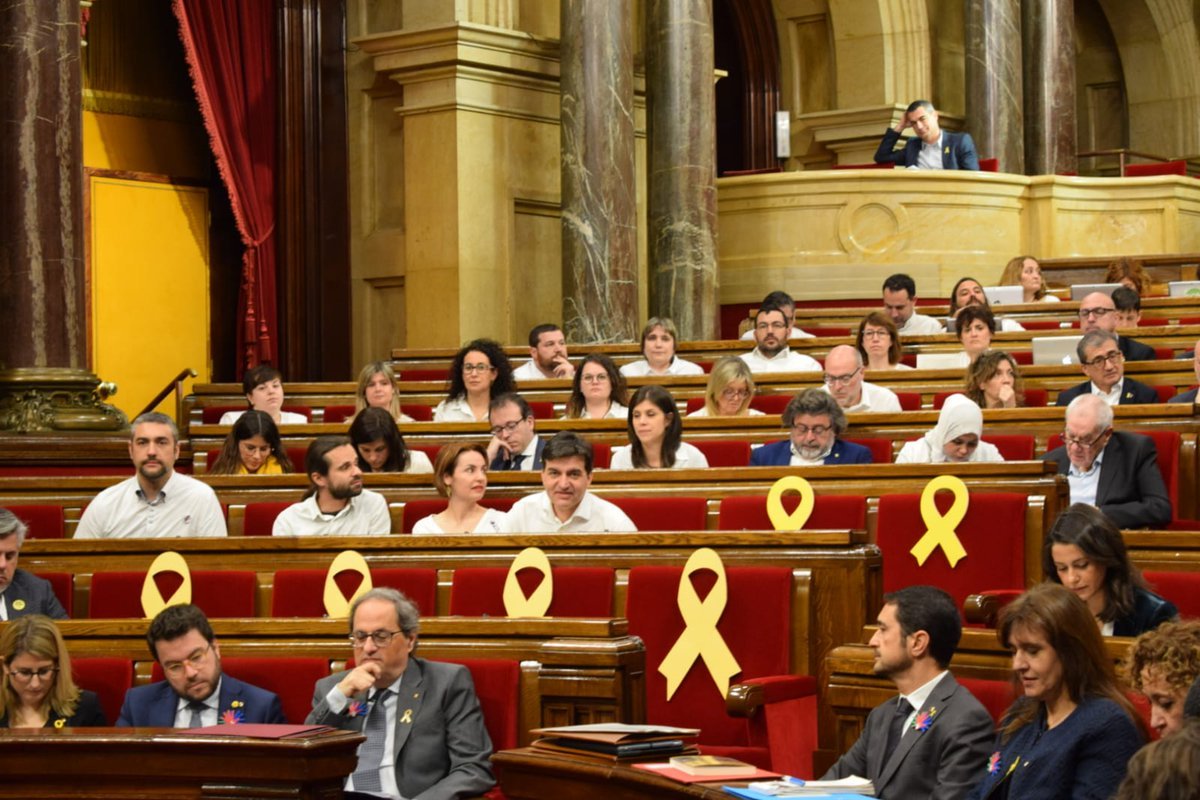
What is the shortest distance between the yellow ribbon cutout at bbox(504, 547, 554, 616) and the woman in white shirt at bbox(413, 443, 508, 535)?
82 centimetres

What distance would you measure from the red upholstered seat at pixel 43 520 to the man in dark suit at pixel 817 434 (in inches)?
98.0

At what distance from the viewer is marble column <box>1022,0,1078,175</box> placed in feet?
50.5

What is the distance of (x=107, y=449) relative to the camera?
7816 mm

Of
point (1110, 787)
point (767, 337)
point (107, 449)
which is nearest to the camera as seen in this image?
point (1110, 787)

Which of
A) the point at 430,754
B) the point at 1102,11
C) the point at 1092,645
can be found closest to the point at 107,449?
the point at 430,754

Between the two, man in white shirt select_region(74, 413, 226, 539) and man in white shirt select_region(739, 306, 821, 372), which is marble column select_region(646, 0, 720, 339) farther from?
man in white shirt select_region(74, 413, 226, 539)

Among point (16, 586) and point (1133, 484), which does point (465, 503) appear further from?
point (1133, 484)

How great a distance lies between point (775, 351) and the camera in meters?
8.77

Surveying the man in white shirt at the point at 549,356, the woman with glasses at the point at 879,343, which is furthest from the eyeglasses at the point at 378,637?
the man in white shirt at the point at 549,356

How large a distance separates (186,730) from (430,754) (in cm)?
68

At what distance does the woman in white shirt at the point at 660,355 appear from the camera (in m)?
8.87

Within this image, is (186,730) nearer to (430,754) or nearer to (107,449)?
(430,754)

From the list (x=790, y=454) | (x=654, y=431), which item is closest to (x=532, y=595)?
(x=654, y=431)

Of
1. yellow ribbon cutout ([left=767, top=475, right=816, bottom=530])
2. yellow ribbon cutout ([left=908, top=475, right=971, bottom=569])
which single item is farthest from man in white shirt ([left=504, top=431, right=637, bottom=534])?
yellow ribbon cutout ([left=908, top=475, right=971, bottom=569])
